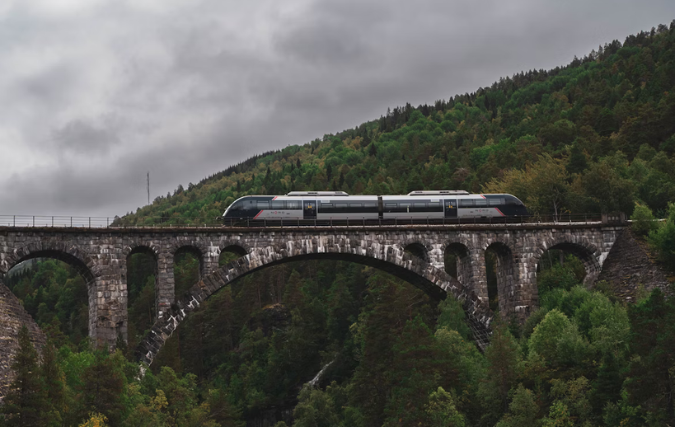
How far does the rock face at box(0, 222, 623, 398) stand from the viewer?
2025 inches

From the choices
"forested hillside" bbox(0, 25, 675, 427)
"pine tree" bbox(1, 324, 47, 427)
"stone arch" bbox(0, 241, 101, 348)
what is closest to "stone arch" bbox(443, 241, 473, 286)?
"forested hillside" bbox(0, 25, 675, 427)

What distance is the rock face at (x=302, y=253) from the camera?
51438 mm

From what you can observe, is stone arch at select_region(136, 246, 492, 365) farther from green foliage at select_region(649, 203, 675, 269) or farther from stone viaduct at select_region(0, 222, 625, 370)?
green foliage at select_region(649, 203, 675, 269)

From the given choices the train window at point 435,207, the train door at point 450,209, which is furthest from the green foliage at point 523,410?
the train window at point 435,207

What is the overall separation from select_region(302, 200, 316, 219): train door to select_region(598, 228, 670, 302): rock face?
84.5 ft

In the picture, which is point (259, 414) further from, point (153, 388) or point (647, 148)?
point (647, 148)

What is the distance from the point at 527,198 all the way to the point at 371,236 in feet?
92.4

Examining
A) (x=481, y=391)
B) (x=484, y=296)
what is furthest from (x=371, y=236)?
(x=481, y=391)

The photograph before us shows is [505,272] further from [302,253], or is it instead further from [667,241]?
[302,253]

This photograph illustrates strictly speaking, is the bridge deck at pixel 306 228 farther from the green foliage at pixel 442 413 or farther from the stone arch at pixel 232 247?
the green foliage at pixel 442 413

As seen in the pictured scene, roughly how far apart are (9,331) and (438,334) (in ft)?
101

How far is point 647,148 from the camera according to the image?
91.6m

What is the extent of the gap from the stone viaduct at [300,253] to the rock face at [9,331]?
231 cm

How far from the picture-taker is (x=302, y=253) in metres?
56.9
